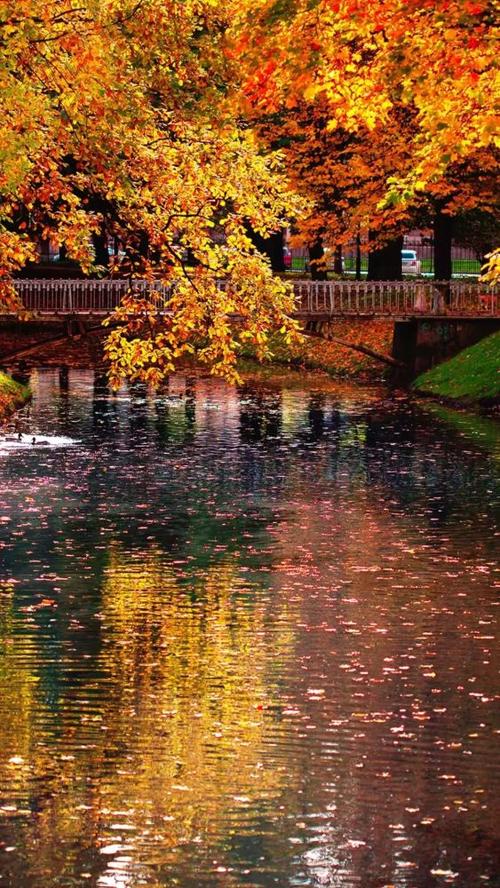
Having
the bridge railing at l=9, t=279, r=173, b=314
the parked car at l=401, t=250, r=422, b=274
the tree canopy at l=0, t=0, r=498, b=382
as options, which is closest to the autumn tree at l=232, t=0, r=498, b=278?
the tree canopy at l=0, t=0, r=498, b=382

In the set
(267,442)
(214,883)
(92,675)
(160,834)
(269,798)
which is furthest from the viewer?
(267,442)

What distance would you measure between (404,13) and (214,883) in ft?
33.6

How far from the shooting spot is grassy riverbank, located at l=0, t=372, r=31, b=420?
43.8 meters

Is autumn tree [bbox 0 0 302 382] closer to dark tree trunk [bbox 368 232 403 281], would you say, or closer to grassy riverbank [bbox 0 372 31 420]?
grassy riverbank [bbox 0 372 31 420]

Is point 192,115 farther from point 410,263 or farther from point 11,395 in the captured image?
point 410,263

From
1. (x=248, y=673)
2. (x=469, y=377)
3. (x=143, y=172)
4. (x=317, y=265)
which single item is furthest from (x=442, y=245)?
(x=248, y=673)

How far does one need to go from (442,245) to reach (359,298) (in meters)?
4.00

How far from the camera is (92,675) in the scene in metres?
15.8

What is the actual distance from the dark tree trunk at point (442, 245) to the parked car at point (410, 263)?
37.5m

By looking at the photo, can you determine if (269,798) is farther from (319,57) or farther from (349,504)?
(349,504)

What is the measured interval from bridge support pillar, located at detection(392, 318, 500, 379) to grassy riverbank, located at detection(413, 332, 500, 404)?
64cm

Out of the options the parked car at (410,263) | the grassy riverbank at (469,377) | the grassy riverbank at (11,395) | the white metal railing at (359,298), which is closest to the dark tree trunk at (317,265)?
the white metal railing at (359,298)

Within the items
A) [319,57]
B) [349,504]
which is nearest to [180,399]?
[349,504]

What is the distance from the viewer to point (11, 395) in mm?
46062
